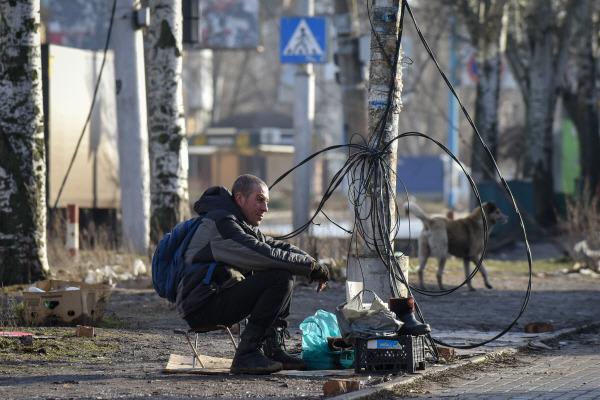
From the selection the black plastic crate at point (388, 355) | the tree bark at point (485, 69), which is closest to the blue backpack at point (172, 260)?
the black plastic crate at point (388, 355)

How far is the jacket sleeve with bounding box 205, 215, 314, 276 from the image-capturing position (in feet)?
22.8

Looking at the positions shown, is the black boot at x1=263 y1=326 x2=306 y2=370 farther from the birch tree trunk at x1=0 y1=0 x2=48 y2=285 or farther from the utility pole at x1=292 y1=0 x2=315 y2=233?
the utility pole at x1=292 y1=0 x2=315 y2=233

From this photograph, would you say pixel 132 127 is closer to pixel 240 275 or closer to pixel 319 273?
pixel 240 275

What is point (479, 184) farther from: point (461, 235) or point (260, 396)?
point (260, 396)

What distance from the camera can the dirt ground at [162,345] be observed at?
21.7ft

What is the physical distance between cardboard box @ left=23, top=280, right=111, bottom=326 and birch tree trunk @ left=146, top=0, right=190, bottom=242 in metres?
4.24

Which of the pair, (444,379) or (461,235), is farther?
(461,235)

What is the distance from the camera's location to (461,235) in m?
14.2

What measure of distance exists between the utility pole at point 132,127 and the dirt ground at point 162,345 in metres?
1.67

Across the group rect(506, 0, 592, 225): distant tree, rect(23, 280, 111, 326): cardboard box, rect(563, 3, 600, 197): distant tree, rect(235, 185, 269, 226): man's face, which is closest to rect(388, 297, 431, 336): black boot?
rect(235, 185, 269, 226): man's face

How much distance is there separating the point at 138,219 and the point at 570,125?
59.3ft

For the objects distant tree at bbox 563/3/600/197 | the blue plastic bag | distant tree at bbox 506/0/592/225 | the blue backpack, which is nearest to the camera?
the blue backpack

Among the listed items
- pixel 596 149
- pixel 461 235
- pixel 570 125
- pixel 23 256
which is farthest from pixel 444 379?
pixel 570 125

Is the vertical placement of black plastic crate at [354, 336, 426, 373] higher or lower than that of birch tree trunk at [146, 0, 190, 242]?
lower
